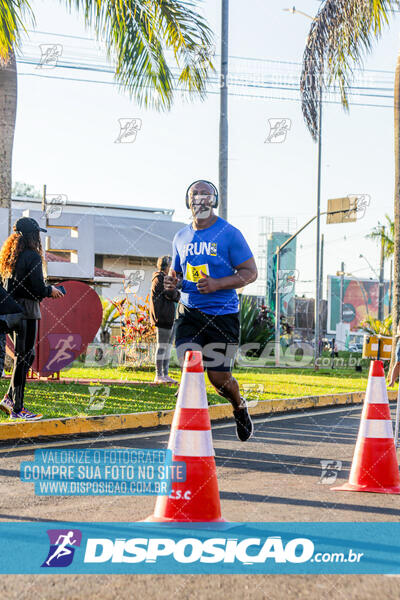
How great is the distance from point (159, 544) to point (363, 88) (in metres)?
20.7

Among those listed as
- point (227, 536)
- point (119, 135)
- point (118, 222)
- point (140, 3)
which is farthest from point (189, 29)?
point (118, 222)

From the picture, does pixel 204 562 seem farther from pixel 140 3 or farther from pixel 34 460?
pixel 140 3

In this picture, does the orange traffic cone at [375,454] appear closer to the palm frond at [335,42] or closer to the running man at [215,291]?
the running man at [215,291]

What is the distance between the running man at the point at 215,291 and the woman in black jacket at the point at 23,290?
1.75 m

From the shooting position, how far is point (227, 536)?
378 cm

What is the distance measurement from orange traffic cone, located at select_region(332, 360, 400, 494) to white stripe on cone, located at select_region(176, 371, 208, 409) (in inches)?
53.7

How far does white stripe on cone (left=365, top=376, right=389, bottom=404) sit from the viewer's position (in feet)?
17.8

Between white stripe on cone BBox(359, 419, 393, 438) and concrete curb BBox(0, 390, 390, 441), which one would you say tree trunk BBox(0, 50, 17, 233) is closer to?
concrete curb BBox(0, 390, 390, 441)

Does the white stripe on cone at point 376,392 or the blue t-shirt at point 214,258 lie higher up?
the blue t-shirt at point 214,258

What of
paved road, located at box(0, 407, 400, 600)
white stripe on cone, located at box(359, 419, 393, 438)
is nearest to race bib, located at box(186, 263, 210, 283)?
paved road, located at box(0, 407, 400, 600)

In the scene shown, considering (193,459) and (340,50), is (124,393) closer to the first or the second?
(193,459)

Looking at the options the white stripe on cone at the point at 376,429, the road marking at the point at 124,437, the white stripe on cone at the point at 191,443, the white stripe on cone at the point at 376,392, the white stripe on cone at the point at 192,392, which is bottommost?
the road marking at the point at 124,437

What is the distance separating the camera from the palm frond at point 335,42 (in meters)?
16.0

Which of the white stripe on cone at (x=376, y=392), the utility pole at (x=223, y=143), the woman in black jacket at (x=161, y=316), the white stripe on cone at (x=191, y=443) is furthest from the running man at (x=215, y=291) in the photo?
the utility pole at (x=223, y=143)
